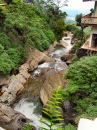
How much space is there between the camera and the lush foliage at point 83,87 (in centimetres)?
1162

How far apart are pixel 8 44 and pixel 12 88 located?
6126 mm

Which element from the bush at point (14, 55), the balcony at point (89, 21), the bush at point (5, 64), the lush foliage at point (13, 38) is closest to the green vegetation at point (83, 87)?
the balcony at point (89, 21)

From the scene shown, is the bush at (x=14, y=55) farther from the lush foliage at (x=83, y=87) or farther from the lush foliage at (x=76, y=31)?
the lush foliage at (x=76, y=31)

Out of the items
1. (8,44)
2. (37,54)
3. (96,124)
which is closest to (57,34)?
(37,54)

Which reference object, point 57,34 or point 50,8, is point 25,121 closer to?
point 57,34

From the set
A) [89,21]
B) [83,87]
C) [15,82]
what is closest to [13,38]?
[15,82]

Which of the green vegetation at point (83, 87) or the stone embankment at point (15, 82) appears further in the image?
the stone embankment at point (15, 82)

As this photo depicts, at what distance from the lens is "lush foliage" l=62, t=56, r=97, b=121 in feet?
38.1

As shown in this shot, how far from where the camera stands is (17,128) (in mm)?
11453

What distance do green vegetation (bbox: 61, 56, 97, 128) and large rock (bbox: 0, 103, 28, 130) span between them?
296 centimetres

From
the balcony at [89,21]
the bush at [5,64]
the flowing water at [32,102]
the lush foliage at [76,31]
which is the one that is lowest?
the flowing water at [32,102]

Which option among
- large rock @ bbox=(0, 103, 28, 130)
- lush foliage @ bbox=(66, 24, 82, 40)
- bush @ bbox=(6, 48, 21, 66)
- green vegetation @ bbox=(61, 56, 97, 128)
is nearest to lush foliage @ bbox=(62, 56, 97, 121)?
green vegetation @ bbox=(61, 56, 97, 128)

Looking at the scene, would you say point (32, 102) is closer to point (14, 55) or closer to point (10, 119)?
point (10, 119)

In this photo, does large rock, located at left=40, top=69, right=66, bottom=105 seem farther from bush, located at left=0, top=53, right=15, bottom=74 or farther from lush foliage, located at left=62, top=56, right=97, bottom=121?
bush, located at left=0, top=53, right=15, bottom=74
